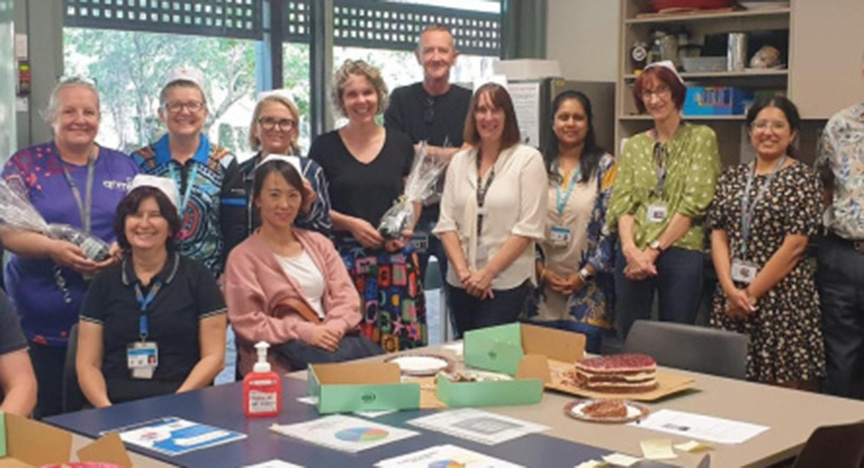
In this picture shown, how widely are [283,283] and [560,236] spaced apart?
55.5 inches

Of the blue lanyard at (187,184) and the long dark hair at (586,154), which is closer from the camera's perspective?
the blue lanyard at (187,184)

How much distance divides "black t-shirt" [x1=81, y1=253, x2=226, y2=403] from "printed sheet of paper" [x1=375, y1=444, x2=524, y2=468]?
120 centimetres

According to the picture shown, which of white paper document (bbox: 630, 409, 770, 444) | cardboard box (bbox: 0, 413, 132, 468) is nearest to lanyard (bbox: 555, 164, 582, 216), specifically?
white paper document (bbox: 630, 409, 770, 444)

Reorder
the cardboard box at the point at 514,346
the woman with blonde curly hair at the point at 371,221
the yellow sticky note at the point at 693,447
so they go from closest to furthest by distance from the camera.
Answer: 1. the yellow sticky note at the point at 693,447
2. the cardboard box at the point at 514,346
3. the woman with blonde curly hair at the point at 371,221

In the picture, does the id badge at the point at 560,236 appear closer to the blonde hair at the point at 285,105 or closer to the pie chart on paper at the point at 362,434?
the blonde hair at the point at 285,105

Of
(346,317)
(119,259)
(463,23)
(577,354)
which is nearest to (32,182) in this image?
(119,259)

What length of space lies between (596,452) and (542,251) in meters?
2.35

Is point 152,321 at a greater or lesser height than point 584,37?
lesser

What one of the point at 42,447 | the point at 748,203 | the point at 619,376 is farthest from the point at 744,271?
A: the point at 42,447

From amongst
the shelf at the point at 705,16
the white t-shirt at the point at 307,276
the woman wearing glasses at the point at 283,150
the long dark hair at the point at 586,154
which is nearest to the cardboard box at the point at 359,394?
the white t-shirt at the point at 307,276

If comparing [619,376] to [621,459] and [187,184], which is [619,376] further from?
[187,184]

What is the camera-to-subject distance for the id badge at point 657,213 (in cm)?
414

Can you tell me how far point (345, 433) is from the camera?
2223 mm

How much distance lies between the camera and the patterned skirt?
4031 millimetres
